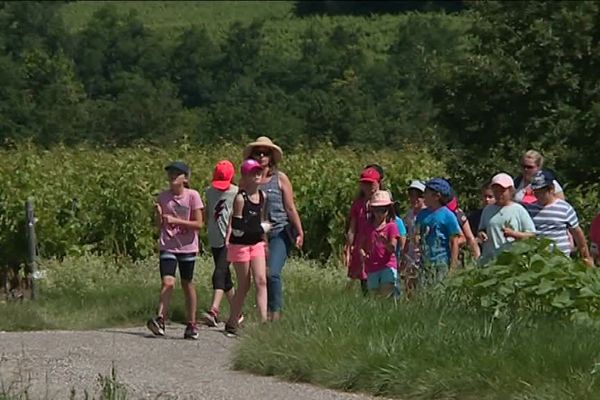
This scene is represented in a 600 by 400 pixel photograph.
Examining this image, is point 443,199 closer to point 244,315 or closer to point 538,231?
point 538,231

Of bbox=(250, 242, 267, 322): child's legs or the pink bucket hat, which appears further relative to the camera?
the pink bucket hat

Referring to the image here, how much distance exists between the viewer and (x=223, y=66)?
8456 cm

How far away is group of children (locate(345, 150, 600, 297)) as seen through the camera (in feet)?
38.0

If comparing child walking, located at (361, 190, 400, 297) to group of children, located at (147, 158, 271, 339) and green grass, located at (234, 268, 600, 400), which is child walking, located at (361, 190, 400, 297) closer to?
group of children, located at (147, 158, 271, 339)

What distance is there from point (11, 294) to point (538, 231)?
742 centimetres

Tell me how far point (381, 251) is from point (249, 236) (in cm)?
119

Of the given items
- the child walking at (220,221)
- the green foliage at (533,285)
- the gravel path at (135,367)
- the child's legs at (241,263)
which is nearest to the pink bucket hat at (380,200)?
the child's legs at (241,263)

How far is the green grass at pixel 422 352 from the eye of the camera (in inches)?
334

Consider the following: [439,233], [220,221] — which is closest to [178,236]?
[220,221]

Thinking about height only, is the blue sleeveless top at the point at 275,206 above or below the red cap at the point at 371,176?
below

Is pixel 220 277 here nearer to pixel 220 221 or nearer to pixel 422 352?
pixel 220 221

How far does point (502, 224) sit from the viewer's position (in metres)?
11.6

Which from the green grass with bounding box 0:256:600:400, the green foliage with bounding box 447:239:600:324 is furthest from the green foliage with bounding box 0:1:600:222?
the green grass with bounding box 0:256:600:400

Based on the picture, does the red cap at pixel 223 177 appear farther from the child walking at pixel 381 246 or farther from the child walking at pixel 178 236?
the child walking at pixel 381 246
